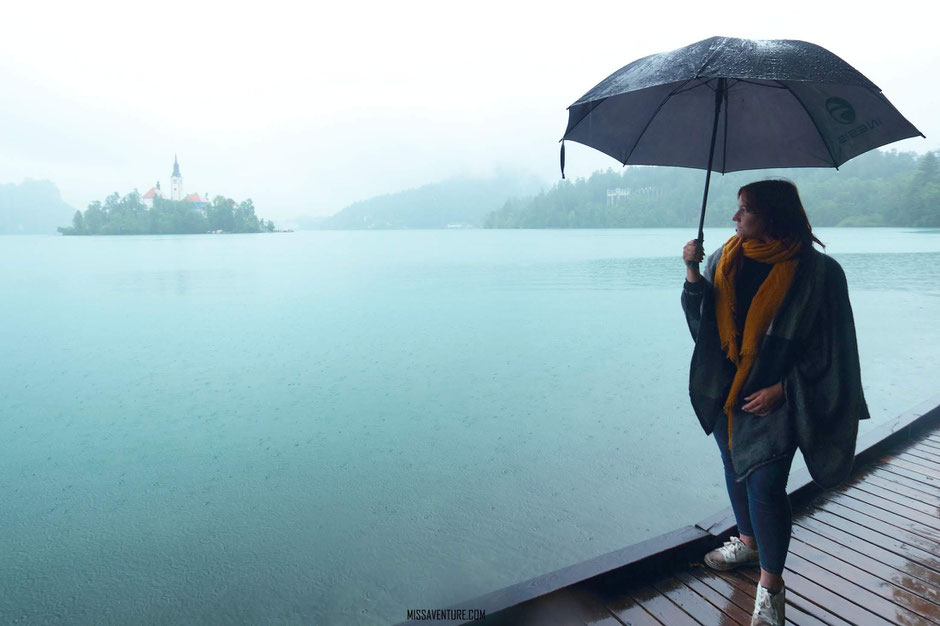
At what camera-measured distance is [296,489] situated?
5.16 meters

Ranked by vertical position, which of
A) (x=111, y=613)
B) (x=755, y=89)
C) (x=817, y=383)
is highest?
(x=755, y=89)

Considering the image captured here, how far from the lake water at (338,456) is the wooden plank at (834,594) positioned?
1.92 meters

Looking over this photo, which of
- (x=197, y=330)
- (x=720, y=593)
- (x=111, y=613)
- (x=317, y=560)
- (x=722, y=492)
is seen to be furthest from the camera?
(x=197, y=330)

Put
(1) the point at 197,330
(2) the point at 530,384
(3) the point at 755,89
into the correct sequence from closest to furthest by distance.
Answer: (3) the point at 755,89 → (2) the point at 530,384 → (1) the point at 197,330

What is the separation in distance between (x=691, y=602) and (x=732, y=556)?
0.96ft

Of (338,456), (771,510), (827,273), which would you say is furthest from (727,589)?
(338,456)

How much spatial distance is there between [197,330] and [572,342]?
7.96 m

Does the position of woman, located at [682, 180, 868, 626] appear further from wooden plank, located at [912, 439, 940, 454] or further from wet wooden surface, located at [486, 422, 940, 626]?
wooden plank, located at [912, 439, 940, 454]

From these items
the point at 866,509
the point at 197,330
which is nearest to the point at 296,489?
the point at 866,509

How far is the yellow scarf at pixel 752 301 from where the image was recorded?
1.85 m

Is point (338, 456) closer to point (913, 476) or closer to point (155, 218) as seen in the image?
point (913, 476)

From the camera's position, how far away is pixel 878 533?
2670 millimetres

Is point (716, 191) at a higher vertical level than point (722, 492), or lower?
higher

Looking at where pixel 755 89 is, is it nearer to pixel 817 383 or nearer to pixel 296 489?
pixel 817 383
